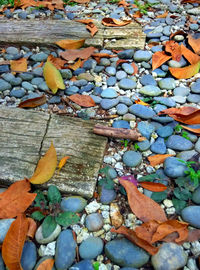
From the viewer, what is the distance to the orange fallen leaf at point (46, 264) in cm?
128

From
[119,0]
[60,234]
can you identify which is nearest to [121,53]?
[119,0]

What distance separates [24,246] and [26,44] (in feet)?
6.78

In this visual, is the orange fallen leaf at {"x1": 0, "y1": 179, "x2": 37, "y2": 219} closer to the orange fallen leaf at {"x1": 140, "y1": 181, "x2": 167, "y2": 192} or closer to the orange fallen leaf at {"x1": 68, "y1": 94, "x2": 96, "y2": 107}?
the orange fallen leaf at {"x1": 140, "y1": 181, "x2": 167, "y2": 192}

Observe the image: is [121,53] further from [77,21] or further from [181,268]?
[181,268]

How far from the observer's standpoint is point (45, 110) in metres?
2.10

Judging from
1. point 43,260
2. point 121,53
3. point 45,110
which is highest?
point 121,53

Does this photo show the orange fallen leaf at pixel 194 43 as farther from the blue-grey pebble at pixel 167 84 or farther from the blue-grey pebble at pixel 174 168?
the blue-grey pebble at pixel 174 168

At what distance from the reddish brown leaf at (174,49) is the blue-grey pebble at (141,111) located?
0.74 metres

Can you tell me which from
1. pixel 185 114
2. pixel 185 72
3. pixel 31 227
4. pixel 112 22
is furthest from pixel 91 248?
pixel 112 22

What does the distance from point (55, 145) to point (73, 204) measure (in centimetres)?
44

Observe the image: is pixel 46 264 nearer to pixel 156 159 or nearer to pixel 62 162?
pixel 62 162

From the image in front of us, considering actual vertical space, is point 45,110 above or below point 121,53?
below

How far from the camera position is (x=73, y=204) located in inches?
59.0

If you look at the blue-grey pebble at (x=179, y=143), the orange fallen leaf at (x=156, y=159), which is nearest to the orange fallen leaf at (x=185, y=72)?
the blue-grey pebble at (x=179, y=143)
